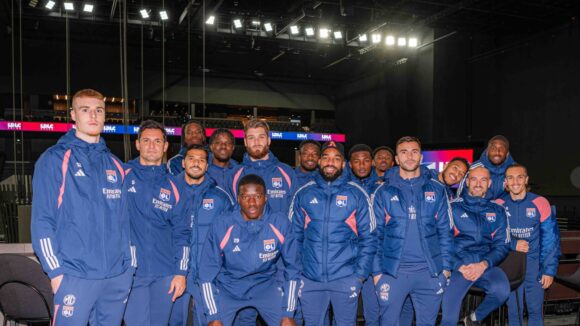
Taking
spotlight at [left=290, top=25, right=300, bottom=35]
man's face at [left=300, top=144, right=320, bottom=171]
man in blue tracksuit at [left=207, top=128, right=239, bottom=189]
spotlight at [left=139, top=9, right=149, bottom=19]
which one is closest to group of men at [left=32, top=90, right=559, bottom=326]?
man in blue tracksuit at [left=207, top=128, right=239, bottom=189]

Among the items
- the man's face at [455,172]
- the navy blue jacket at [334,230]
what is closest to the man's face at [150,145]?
the navy blue jacket at [334,230]

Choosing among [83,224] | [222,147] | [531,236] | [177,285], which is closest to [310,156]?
[222,147]

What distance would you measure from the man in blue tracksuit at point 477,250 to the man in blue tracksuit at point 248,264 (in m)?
1.30

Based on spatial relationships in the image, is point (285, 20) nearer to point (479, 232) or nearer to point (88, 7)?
point (88, 7)

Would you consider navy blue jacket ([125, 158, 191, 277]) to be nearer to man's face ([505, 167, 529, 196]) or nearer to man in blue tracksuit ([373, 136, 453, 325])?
man in blue tracksuit ([373, 136, 453, 325])

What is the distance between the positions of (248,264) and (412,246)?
4.06 feet

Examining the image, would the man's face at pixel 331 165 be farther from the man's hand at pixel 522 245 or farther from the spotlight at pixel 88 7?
the spotlight at pixel 88 7

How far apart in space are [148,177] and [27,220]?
2688mm

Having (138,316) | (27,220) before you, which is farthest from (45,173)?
(27,220)

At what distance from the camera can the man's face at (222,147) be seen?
4133 mm

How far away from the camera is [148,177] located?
337 cm

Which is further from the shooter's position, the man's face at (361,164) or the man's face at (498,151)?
the man's face at (498,151)

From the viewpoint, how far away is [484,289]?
11.5ft

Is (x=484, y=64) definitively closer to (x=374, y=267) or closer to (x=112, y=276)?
(x=374, y=267)
